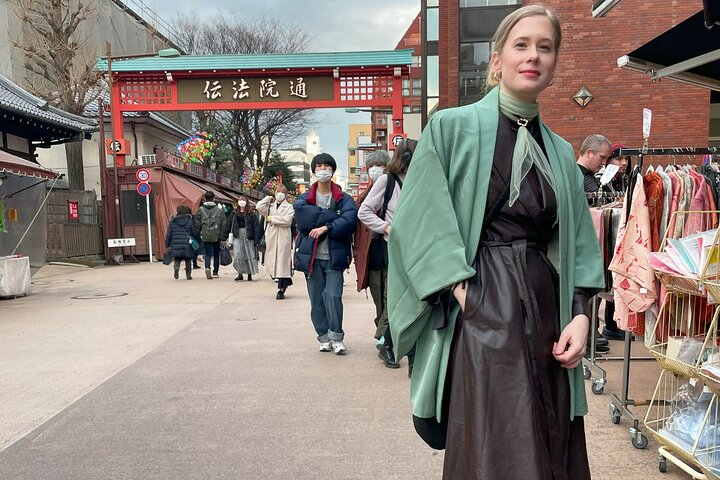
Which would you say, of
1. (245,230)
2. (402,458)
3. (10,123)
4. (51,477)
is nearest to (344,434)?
(402,458)

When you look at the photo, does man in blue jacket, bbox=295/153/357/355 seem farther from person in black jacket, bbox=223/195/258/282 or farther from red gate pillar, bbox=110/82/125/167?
red gate pillar, bbox=110/82/125/167

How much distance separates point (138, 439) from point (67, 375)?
5.99ft

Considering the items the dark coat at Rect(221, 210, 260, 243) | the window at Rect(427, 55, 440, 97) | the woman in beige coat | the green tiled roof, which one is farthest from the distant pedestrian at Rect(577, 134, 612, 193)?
the window at Rect(427, 55, 440, 97)

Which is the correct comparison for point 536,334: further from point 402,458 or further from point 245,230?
point 245,230

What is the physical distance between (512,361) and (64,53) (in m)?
18.9

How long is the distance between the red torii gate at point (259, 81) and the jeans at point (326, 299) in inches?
476

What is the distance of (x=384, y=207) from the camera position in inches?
180

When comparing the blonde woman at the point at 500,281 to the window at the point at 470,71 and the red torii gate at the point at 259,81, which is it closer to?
the red torii gate at the point at 259,81

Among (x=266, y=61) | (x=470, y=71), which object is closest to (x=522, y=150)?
(x=266, y=61)

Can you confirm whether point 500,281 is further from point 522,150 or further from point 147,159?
point 147,159

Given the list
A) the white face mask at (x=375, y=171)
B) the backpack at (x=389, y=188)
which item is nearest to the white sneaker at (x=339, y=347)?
the backpack at (x=389, y=188)

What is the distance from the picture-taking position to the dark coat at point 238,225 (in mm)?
11523

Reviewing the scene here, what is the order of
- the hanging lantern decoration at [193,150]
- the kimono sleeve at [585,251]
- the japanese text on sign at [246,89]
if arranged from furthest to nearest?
the hanging lantern decoration at [193,150], the japanese text on sign at [246,89], the kimono sleeve at [585,251]

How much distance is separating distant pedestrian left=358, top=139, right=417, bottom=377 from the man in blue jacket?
0.38 m
